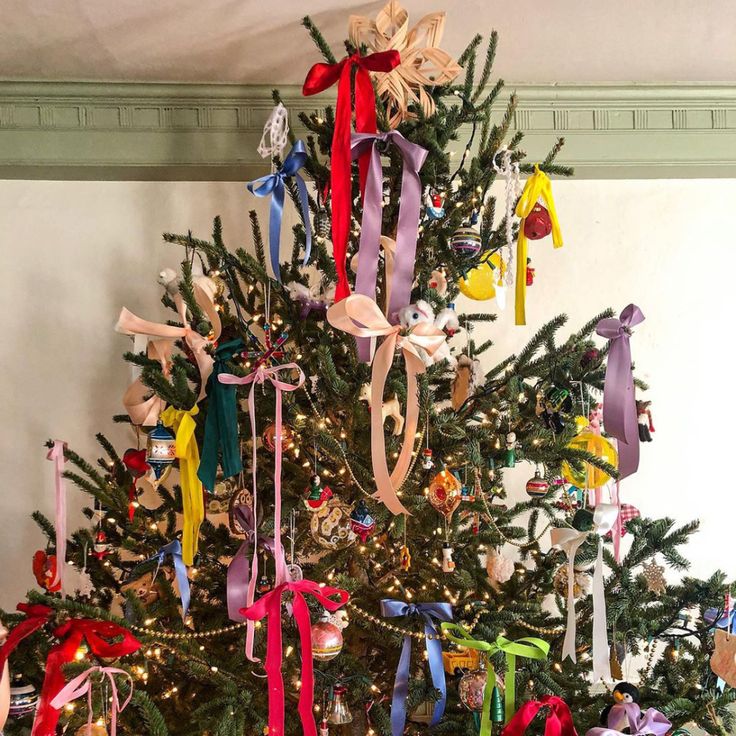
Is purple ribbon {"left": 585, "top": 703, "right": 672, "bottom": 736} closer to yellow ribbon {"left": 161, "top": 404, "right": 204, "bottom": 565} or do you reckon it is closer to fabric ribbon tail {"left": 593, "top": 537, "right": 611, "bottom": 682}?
fabric ribbon tail {"left": 593, "top": 537, "right": 611, "bottom": 682}

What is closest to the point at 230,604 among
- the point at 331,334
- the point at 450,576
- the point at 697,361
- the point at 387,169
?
the point at 450,576

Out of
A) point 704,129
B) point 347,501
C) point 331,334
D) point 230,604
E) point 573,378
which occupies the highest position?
point 704,129

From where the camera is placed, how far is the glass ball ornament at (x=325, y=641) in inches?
64.7

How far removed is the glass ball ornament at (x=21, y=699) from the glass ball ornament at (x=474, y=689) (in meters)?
0.97

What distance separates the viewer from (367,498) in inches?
67.6

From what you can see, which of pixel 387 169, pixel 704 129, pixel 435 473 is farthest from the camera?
pixel 704 129

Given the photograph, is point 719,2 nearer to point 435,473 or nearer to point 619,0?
point 619,0

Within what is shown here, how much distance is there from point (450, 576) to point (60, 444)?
1.05 m

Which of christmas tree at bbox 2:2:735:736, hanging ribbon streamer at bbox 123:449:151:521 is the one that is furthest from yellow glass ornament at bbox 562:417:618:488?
hanging ribbon streamer at bbox 123:449:151:521

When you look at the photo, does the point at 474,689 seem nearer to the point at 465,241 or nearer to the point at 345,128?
the point at 465,241

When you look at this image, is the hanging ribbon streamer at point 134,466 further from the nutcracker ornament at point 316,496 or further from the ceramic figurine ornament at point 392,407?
the ceramic figurine ornament at point 392,407

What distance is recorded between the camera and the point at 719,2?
6.34ft

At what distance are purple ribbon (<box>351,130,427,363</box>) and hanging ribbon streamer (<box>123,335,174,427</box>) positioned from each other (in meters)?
0.51

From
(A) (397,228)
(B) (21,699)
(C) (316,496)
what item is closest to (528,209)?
(A) (397,228)
